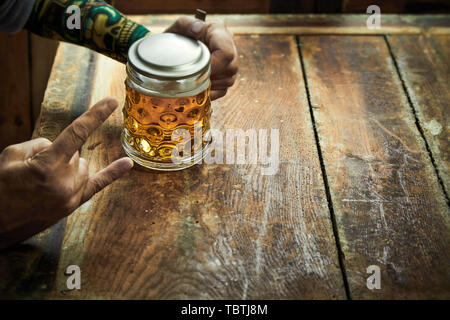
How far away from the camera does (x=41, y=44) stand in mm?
1757

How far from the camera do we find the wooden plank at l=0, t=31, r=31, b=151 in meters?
1.72

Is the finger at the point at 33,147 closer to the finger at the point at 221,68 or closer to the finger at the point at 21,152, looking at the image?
the finger at the point at 21,152

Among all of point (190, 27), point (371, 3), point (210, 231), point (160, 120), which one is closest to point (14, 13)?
point (190, 27)

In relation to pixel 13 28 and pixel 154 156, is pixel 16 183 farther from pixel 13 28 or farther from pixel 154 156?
pixel 13 28

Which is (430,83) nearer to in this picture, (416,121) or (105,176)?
(416,121)

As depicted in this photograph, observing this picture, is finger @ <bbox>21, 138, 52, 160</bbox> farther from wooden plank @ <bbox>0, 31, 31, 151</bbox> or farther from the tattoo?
wooden plank @ <bbox>0, 31, 31, 151</bbox>

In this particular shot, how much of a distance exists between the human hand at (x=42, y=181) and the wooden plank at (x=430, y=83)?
Answer: 605 millimetres

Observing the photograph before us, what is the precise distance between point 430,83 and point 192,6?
766 mm

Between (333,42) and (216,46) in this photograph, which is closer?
(216,46)

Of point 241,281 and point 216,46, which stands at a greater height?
point 216,46
